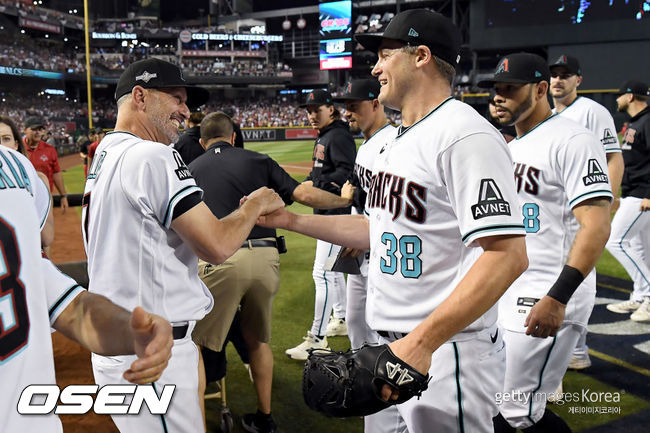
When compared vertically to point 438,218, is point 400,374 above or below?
below

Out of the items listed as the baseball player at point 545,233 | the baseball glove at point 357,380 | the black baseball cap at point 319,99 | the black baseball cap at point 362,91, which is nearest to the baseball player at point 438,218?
the baseball glove at point 357,380

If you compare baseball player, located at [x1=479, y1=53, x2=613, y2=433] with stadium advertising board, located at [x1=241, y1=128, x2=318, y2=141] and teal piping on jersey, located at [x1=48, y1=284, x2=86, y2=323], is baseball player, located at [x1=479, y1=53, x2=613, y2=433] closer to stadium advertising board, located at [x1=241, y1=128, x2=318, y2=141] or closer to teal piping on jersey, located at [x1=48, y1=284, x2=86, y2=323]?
teal piping on jersey, located at [x1=48, y1=284, x2=86, y2=323]

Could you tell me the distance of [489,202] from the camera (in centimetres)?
170

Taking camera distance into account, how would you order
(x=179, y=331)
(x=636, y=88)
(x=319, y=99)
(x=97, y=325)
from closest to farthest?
1. (x=97, y=325)
2. (x=179, y=331)
3. (x=319, y=99)
4. (x=636, y=88)

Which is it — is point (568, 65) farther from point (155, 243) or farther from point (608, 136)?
point (155, 243)

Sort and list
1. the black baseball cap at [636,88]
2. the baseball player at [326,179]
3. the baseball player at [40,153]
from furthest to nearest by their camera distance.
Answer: the baseball player at [40,153]
the black baseball cap at [636,88]
the baseball player at [326,179]

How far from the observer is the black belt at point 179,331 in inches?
93.4

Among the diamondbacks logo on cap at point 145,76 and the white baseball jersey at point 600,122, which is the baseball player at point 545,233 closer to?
the diamondbacks logo on cap at point 145,76

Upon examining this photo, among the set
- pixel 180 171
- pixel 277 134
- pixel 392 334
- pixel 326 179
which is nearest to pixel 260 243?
pixel 180 171

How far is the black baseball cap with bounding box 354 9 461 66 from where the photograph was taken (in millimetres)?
2014

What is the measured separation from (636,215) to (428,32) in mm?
4892

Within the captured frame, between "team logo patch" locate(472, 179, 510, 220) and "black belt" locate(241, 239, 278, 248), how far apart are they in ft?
7.19

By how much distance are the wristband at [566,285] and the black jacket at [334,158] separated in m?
2.84

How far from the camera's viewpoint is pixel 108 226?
7.68ft
